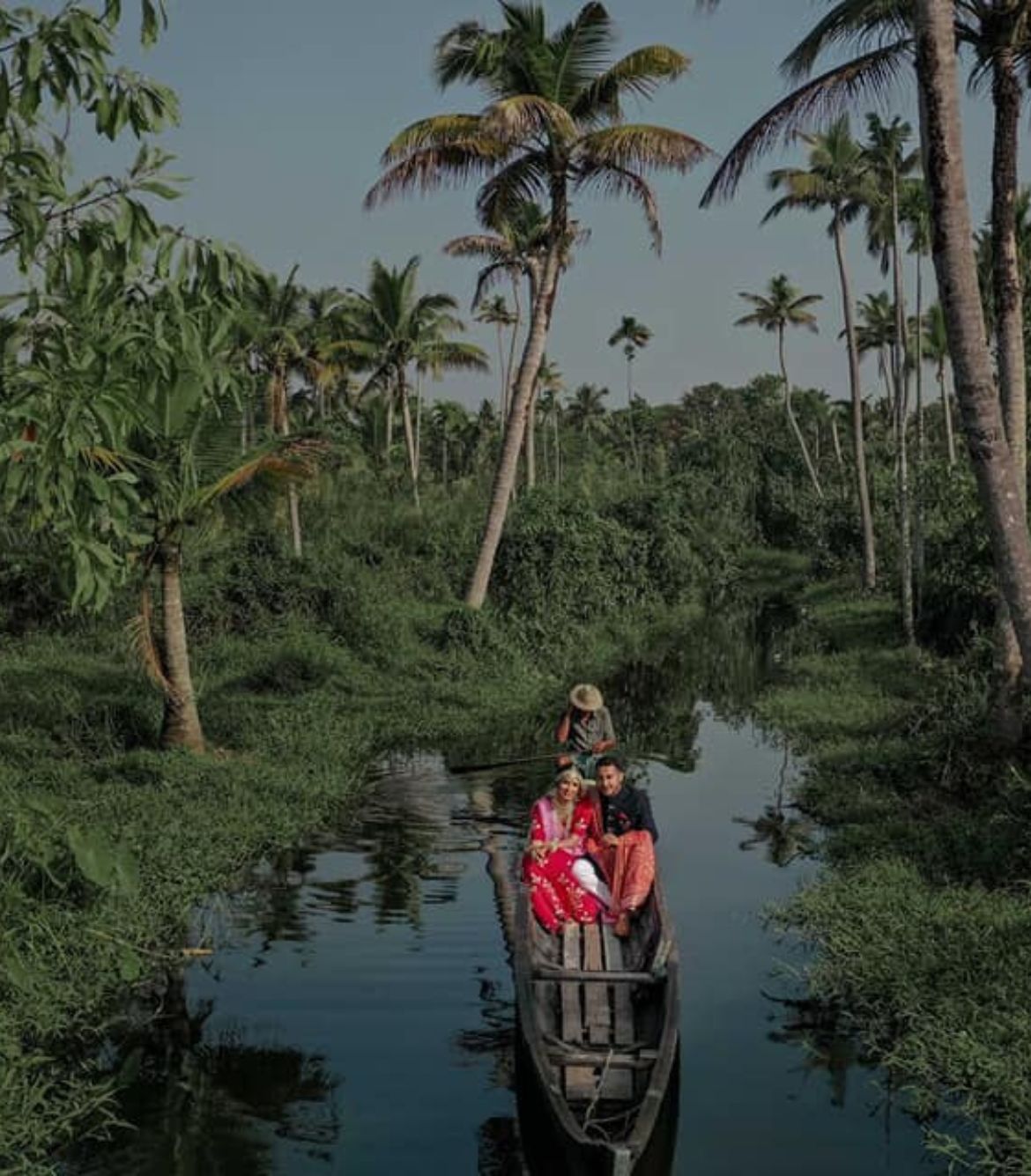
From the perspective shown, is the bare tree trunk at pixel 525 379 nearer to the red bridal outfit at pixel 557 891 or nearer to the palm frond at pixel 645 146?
the palm frond at pixel 645 146

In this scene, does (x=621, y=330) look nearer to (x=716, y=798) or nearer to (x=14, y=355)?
(x=716, y=798)

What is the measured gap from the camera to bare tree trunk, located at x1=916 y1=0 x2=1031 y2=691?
369 inches

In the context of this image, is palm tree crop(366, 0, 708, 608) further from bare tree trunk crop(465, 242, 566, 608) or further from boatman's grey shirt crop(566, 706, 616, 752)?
boatman's grey shirt crop(566, 706, 616, 752)

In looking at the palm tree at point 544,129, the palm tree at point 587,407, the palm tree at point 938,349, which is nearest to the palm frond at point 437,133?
the palm tree at point 544,129

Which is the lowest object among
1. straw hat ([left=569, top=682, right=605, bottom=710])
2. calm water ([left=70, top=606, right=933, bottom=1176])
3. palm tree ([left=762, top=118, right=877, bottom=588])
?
calm water ([left=70, top=606, right=933, bottom=1176])

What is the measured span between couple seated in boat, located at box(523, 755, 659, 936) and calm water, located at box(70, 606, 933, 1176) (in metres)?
0.99

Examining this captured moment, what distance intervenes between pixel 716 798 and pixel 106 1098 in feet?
36.7

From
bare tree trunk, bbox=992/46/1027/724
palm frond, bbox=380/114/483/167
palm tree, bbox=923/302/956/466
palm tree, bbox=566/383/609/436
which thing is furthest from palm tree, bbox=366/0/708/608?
palm tree, bbox=566/383/609/436

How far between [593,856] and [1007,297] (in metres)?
7.88

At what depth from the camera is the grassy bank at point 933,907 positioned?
7945mm

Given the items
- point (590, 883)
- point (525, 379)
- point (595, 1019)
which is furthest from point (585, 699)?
point (525, 379)

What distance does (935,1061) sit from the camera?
8312 mm

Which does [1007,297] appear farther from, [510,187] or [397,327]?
Result: [397,327]

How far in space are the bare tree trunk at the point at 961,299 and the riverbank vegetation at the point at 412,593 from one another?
43 mm
